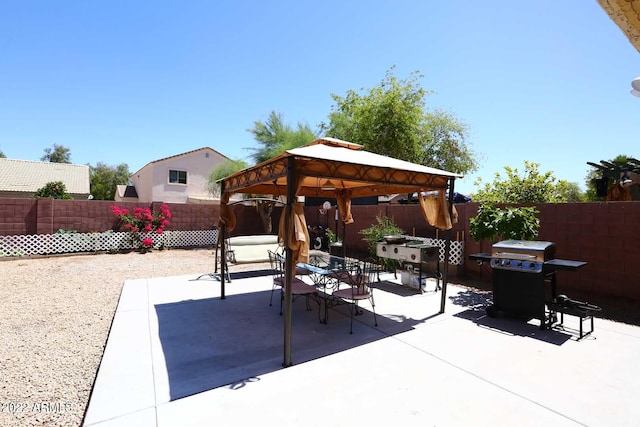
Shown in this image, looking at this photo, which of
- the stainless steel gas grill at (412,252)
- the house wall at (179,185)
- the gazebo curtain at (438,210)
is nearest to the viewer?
the gazebo curtain at (438,210)

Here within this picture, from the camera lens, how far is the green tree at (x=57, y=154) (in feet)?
130

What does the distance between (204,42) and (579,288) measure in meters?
11.2

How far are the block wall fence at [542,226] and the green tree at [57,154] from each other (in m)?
37.3

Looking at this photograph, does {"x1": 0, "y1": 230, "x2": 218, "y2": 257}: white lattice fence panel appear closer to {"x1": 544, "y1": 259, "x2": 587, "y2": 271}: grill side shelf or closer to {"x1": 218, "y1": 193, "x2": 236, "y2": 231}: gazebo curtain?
{"x1": 218, "y1": 193, "x2": 236, "y2": 231}: gazebo curtain

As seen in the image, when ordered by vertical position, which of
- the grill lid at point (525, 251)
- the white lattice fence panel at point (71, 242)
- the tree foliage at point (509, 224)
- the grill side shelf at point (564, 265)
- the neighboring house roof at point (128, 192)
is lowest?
the white lattice fence panel at point (71, 242)

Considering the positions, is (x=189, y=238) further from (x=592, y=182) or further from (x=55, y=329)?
(x=592, y=182)

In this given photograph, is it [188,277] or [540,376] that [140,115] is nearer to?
[188,277]

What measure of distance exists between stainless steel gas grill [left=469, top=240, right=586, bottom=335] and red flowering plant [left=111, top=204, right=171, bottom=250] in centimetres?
1195

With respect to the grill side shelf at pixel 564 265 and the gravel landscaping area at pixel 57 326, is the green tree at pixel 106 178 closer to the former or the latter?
the gravel landscaping area at pixel 57 326

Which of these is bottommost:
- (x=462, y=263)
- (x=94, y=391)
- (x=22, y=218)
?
(x=94, y=391)

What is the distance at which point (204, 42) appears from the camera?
9.20 meters

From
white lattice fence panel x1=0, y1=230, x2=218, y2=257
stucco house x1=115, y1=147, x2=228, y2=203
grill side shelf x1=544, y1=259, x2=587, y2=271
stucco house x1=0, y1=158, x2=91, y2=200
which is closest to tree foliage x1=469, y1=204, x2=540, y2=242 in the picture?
grill side shelf x1=544, y1=259, x2=587, y2=271

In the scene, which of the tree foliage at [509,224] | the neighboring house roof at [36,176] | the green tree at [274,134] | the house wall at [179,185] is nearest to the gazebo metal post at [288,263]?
the tree foliage at [509,224]

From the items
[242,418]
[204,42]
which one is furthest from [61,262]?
[242,418]
